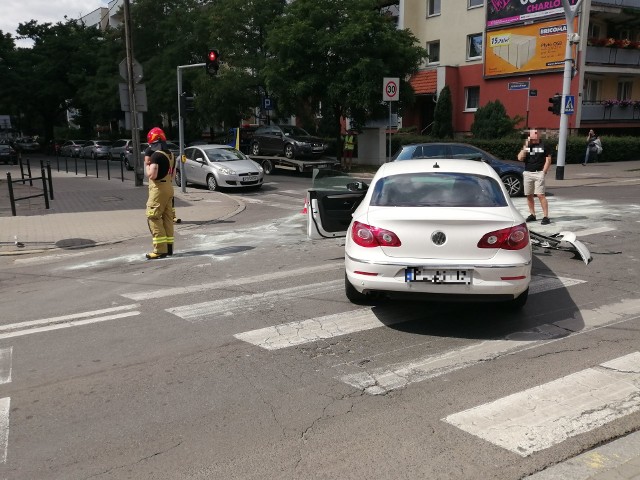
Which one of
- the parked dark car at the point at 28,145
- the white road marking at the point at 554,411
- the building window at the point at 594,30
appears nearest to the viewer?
the white road marking at the point at 554,411

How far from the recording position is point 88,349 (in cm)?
543

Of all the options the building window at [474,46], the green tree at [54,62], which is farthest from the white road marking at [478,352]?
the green tree at [54,62]

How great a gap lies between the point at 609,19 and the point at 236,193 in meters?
24.2

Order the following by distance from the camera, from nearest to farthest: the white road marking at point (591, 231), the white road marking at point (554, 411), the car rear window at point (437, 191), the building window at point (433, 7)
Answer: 1. the white road marking at point (554, 411)
2. the car rear window at point (437, 191)
3. the white road marking at point (591, 231)
4. the building window at point (433, 7)

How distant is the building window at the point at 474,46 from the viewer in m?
34.8

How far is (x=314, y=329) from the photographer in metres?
5.80

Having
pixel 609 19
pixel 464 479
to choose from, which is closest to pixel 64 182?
pixel 464 479

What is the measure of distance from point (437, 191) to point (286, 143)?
2054 cm

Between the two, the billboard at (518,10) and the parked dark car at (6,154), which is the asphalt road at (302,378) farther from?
the parked dark car at (6,154)

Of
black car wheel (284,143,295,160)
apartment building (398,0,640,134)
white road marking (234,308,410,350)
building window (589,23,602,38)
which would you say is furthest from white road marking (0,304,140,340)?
building window (589,23,602,38)

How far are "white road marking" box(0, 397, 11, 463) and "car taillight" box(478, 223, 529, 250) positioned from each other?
4.02m

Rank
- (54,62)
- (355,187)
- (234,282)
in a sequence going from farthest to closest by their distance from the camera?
(54,62)
(355,187)
(234,282)

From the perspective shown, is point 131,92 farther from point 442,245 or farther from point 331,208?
point 442,245

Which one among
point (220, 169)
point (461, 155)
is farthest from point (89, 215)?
point (461, 155)
